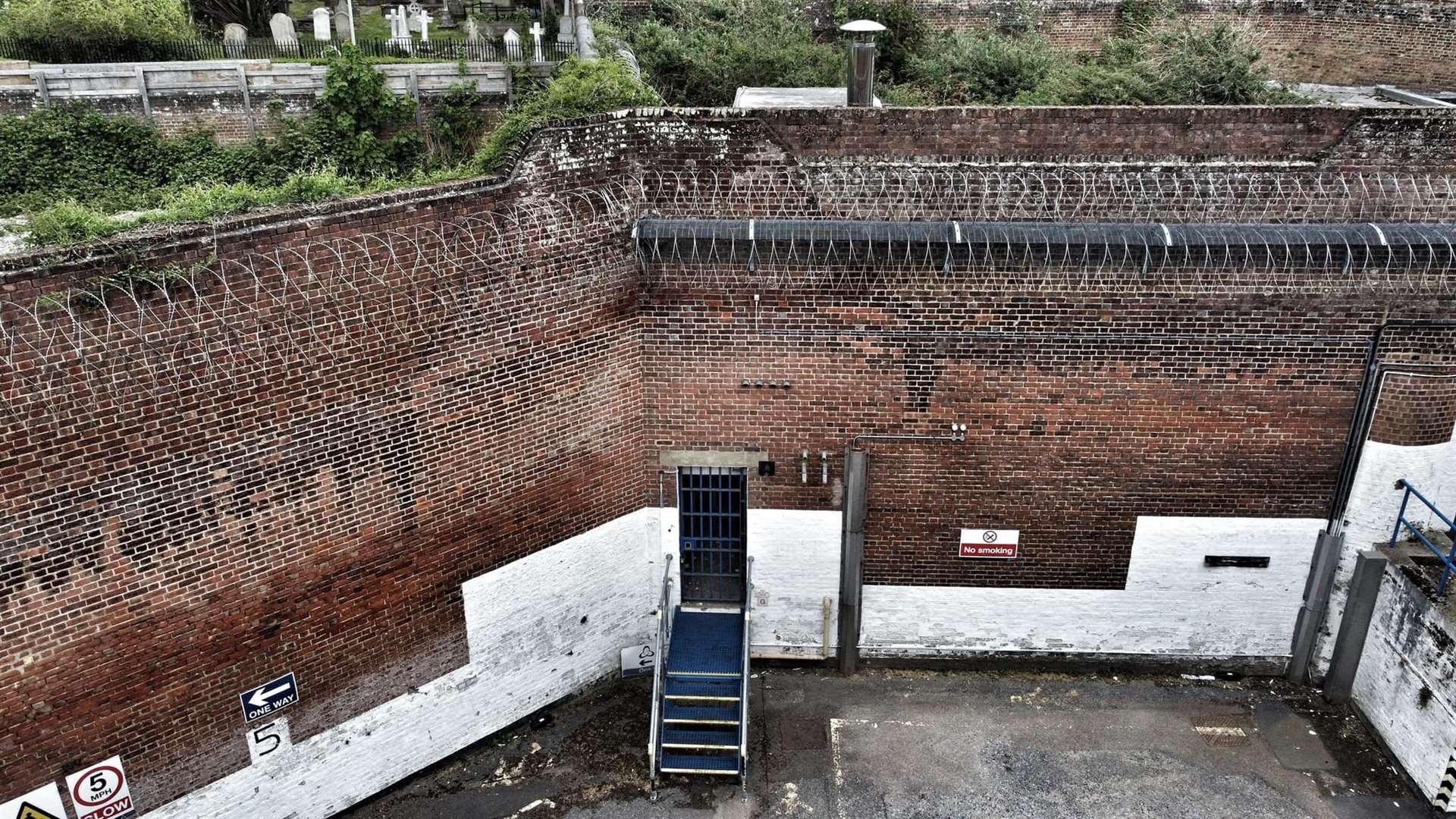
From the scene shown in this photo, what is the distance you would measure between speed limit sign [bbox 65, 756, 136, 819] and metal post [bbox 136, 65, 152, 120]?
10.7 m

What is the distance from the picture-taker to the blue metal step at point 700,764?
9.66 m

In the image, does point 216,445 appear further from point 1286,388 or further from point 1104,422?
point 1286,388

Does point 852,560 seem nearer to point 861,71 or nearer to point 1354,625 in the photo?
point 861,71

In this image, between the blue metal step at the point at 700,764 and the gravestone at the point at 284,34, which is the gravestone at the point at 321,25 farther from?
the blue metal step at the point at 700,764

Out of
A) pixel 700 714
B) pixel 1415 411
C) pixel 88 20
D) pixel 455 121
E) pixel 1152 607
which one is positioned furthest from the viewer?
pixel 88 20

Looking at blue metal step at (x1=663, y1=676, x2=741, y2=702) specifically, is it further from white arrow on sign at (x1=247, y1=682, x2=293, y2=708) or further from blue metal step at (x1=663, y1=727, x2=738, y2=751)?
white arrow on sign at (x1=247, y1=682, x2=293, y2=708)

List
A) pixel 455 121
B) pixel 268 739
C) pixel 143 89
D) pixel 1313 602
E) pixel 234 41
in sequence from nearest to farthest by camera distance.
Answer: pixel 268 739 → pixel 1313 602 → pixel 143 89 → pixel 455 121 → pixel 234 41

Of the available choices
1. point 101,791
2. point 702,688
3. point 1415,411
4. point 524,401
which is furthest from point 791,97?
point 101,791

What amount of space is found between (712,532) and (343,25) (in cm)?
1464

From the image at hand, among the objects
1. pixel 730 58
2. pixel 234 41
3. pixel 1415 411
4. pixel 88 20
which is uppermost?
pixel 88 20

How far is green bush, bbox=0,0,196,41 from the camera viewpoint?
52.4 feet

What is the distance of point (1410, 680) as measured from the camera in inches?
382

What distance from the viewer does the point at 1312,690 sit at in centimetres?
1095

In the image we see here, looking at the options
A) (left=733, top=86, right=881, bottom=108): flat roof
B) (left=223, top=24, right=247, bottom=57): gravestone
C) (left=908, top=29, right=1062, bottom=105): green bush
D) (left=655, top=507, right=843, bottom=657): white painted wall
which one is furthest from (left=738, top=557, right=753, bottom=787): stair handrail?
(left=223, top=24, right=247, bottom=57): gravestone
